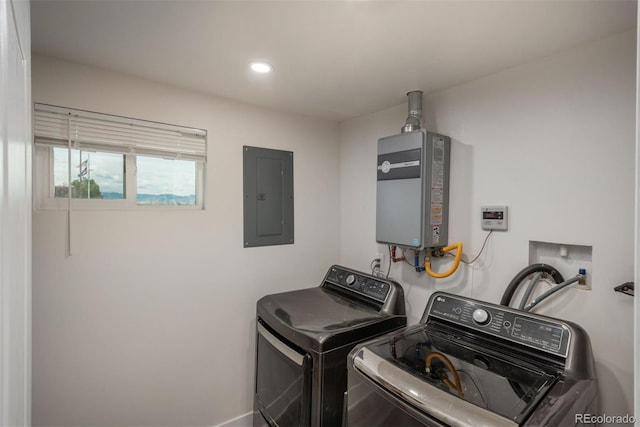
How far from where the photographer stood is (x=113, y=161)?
68.1 inches

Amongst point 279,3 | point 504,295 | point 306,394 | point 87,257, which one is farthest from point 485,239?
point 87,257

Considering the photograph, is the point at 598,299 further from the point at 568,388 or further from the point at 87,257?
the point at 87,257

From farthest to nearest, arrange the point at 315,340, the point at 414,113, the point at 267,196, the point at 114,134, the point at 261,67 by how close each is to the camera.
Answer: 1. the point at 267,196
2. the point at 414,113
3. the point at 114,134
4. the point at 261,67
5. the point at 315,340

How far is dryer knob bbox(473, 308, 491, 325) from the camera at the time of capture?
131 centimetres

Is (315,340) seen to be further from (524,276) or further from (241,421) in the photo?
(241,421)

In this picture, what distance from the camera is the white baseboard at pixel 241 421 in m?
2.00

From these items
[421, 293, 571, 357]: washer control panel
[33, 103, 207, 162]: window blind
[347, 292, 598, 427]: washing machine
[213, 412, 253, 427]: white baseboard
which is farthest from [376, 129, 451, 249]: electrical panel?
[213, 412, 253, 427]: white baseboard

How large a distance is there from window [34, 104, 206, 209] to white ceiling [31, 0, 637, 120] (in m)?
0.30

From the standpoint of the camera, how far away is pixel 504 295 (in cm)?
150

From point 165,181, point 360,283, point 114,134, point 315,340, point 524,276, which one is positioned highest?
point 114,134

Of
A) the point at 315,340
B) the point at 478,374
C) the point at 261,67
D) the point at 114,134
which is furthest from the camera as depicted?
the point at 114,134

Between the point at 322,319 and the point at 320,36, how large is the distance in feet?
4.37

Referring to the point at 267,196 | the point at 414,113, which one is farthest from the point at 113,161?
the point at 414,113

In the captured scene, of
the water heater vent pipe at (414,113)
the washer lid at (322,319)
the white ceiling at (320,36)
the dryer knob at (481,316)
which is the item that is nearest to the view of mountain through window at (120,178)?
the white ceiling at (320,36)
